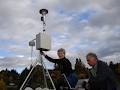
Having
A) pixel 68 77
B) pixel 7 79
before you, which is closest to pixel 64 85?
pixel 68 77

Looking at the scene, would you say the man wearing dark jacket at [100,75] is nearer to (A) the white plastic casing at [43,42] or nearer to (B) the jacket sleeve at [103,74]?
(B) the jacket sleeve at [103,74]

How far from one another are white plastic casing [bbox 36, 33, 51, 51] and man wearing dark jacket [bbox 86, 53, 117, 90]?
105 inches

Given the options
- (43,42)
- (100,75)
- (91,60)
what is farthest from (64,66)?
(100,75)

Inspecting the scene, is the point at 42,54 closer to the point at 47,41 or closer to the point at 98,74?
the point at 47,41

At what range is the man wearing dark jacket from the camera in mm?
8500

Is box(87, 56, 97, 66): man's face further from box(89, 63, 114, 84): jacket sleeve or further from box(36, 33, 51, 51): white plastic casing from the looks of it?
box(36, 33, 51, 51): white plastic casing

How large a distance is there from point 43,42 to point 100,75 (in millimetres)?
3085

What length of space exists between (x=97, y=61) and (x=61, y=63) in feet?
8.53

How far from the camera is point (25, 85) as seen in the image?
1079cm

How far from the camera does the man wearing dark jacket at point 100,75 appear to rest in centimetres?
850

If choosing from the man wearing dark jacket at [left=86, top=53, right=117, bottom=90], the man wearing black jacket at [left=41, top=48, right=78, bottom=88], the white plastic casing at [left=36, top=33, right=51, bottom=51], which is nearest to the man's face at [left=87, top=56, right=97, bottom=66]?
the man wearing dark jacket at [left=86, top=53, right=117, bottom=90]

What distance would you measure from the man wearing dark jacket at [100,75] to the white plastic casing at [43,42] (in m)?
2.67

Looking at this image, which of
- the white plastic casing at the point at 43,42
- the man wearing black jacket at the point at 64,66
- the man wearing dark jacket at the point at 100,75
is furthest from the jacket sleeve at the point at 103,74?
the white plastic casing at the point at 43,42

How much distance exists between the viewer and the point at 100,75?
8.59 m
